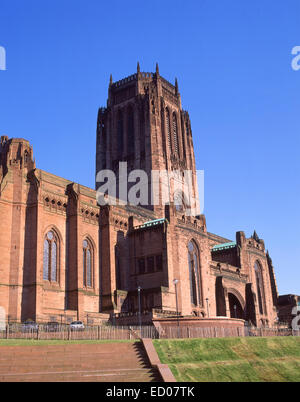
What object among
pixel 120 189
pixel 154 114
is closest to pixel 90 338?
pixel 120 189

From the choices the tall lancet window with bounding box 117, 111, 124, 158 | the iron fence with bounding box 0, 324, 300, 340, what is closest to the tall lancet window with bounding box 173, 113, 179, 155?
the tall lancet window with bounding box 117, 111, 124, 158

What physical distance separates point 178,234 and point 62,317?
20110mm

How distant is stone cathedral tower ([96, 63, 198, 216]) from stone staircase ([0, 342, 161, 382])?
56765 millimetres

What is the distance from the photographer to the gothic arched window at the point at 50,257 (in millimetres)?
49969

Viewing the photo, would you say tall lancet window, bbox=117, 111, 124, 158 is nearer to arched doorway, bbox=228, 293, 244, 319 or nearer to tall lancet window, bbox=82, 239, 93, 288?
arched doorway, bbox=228, 293, 244, 319

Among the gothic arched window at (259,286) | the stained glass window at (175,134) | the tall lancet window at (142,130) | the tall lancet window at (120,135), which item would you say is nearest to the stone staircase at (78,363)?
the gothic arched window at (259,286)

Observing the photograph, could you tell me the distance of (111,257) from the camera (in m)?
56.7

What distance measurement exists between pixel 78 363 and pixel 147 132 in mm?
67052

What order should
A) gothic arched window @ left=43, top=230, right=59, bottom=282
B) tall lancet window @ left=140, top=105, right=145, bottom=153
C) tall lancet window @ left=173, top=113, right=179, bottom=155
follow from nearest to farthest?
gothic arched window @ left=43, top=230, right=59, bottom=282 < tall lancet window @ left=140, top=105, right=145, bottom=153 < tall lancet window @ left=173, top=113, right=179, bottom=155

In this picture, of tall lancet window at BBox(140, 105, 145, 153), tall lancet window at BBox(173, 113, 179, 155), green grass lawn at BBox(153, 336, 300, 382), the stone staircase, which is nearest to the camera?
the stone staircase

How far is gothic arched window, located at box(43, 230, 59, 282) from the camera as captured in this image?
49969 millimetres

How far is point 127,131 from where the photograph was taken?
9312 centimetres

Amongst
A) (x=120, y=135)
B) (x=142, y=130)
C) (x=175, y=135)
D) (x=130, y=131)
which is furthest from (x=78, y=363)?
(x=175, y=135)
